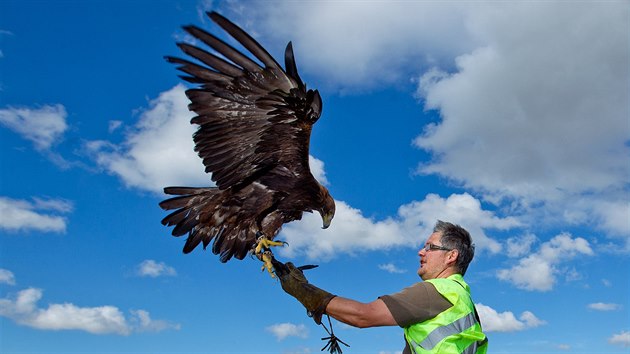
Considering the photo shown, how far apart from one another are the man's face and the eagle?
51.2 inches

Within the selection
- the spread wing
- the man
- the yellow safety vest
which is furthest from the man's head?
the spread wing

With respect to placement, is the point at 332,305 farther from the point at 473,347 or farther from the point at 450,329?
the point at 473,347

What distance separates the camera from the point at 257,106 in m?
4.82

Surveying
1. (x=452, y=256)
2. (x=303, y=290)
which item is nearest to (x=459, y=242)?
(x=452, y=256)

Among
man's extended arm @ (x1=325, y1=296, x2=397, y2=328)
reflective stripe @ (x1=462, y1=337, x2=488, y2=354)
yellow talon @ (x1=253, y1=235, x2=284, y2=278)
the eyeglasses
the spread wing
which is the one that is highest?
the spread wing

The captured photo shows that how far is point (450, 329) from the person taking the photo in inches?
125

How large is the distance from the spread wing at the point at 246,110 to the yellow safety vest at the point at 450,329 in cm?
220

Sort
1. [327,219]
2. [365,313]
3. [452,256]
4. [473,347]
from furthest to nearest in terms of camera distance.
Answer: [327,219] < [452,256] < [473,347] < [365,313]

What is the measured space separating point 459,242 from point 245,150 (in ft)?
7.39

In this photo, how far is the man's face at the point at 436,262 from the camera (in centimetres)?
359

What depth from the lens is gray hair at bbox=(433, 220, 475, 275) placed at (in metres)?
3.59

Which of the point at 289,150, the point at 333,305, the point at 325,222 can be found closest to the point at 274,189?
the point at 289,150

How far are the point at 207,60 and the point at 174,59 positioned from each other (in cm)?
26

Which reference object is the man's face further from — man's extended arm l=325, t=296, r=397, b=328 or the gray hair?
man's extended arm l=325, t=296, r=397, b=328
